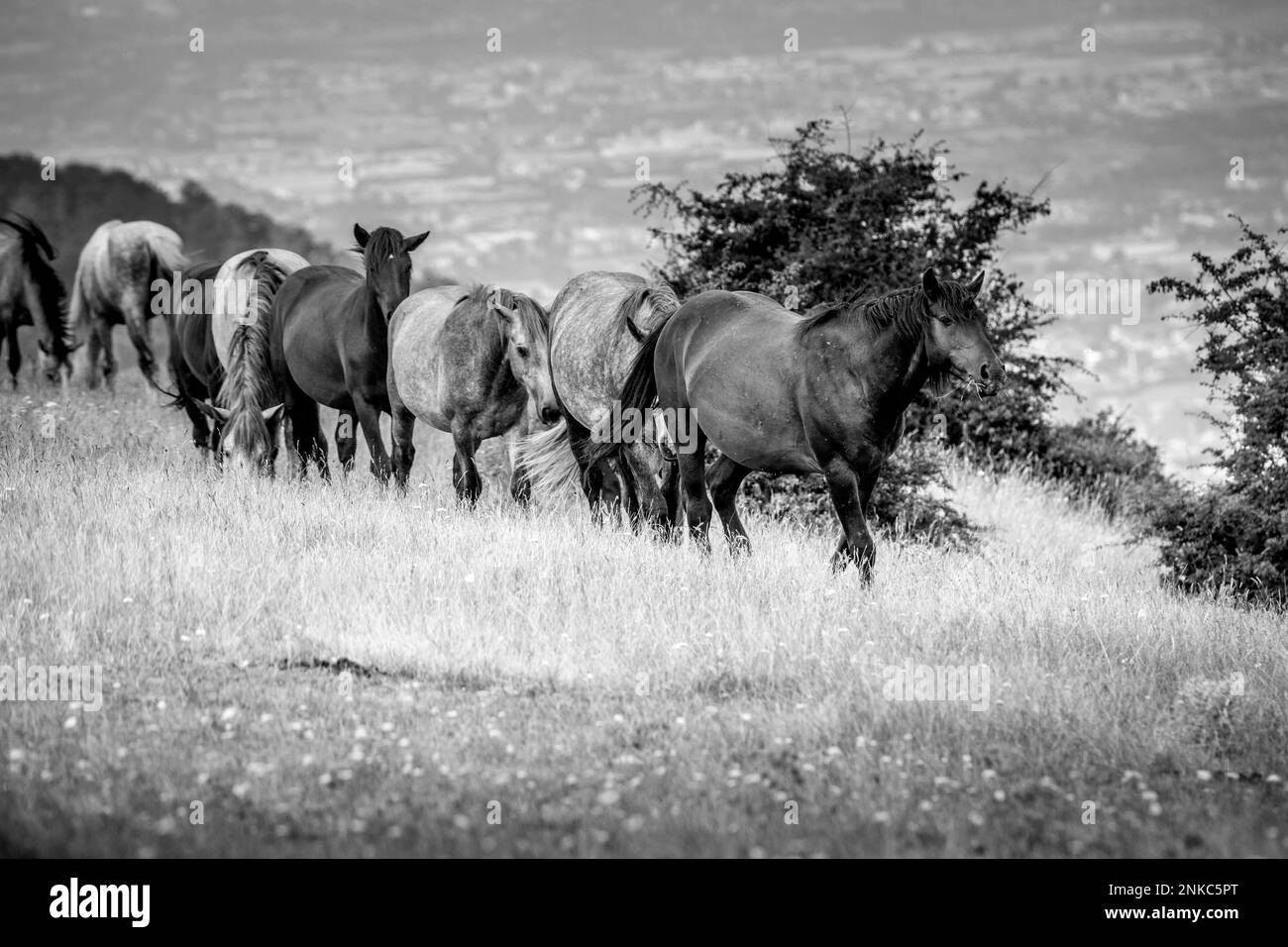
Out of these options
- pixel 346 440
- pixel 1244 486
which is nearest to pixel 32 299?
pixel 346 440

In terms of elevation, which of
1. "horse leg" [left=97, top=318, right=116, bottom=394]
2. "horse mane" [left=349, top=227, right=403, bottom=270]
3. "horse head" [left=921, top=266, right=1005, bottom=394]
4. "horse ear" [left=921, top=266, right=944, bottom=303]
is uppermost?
"horse mane" [left=349, top=227, right=403, bottom=270]

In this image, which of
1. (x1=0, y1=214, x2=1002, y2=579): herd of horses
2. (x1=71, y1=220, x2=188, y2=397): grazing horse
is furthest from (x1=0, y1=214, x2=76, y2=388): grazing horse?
(x1=0, y1=214, x2=1002, y2=579): herd of horses

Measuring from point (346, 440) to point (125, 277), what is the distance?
242 inches

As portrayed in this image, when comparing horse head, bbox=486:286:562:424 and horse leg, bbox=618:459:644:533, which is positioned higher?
horse head, bbox=486:286:562:424

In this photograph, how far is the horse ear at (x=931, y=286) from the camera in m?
8.96

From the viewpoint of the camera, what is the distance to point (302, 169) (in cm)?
8569

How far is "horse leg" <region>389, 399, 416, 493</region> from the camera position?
12.4 metres

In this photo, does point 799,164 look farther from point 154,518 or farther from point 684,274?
point 154,518

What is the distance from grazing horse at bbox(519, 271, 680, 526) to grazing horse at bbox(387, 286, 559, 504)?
260 mm

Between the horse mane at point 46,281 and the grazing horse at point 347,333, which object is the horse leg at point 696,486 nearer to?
the grazing horse at point 347,333

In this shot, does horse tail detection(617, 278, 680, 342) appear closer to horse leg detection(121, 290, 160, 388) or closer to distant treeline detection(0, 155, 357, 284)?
horse leg detection(121, 290, 160, 388)

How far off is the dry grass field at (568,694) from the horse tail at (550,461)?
563mm

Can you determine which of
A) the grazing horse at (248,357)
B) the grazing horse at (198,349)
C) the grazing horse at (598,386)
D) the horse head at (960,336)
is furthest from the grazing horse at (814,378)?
the grazing horse at (198,349)

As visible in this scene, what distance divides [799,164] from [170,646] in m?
12.2
